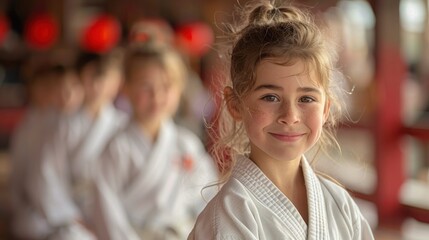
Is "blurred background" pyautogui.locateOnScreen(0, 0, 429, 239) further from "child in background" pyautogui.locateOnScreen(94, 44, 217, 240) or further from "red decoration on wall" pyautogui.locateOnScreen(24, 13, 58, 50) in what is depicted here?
"child in background" pyautogui.locateOnScreen(94, 44, 217, 240)

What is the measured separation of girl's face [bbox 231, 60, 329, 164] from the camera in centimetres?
154

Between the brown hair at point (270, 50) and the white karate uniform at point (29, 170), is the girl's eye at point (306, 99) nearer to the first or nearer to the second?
the brown hair at point (270, 50)

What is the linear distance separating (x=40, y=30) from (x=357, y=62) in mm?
5558

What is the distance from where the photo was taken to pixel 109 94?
5012mm

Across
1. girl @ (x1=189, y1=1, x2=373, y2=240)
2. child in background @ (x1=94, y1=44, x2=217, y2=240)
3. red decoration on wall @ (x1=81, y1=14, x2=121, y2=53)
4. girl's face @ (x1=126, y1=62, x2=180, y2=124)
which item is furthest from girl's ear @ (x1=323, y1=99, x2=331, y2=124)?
red decoration on wall @ (x1=81, y1=14, x2=121, y2=53)

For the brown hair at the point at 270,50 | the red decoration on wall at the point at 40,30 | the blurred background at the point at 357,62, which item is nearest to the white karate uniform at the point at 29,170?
the blurred background at the point at 357,62

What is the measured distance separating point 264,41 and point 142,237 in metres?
1.90

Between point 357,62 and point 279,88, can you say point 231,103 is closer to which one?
point 279,88

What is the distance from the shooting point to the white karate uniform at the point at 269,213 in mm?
1516

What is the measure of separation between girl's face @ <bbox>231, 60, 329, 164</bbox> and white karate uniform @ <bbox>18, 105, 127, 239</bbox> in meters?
3.02

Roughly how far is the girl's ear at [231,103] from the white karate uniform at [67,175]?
289 cm

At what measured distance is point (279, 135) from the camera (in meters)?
1.56

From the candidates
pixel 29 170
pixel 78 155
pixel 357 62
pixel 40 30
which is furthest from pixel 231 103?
pixel 357 62

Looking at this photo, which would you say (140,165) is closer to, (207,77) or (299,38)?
(299,38)
